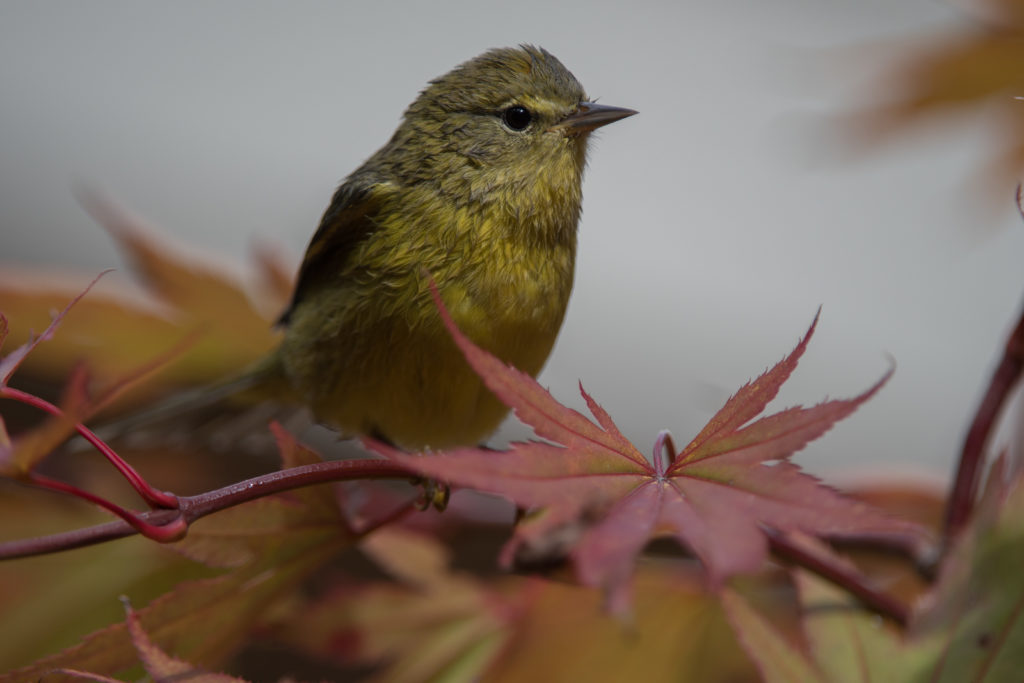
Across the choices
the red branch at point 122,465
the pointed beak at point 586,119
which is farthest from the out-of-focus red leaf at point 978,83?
the red branch at point 122,465

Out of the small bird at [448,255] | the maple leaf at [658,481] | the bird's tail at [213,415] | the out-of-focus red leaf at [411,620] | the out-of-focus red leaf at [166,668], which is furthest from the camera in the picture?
the bird's tail at [213,415]

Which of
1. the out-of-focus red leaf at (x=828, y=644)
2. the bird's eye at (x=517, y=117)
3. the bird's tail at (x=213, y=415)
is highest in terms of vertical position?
the bird's eye at (x=517, y=117)

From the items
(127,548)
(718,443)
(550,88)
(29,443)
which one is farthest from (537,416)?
(550,88)

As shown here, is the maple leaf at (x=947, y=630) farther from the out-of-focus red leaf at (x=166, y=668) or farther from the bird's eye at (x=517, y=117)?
the bird's eye at (x=517, y=117)

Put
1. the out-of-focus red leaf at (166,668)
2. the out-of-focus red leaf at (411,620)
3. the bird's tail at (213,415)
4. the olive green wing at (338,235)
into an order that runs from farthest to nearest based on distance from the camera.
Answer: the bird's tail at (213,415) → the olive green wing at (338,235) → the out-of-focus red leaf at (411,620) → the out-of-focus red leaf at (166,668)

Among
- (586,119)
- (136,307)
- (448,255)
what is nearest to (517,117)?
(586,119)

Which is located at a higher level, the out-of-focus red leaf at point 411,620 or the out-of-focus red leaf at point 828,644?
the out-of-focus red leaf at point 828,644
